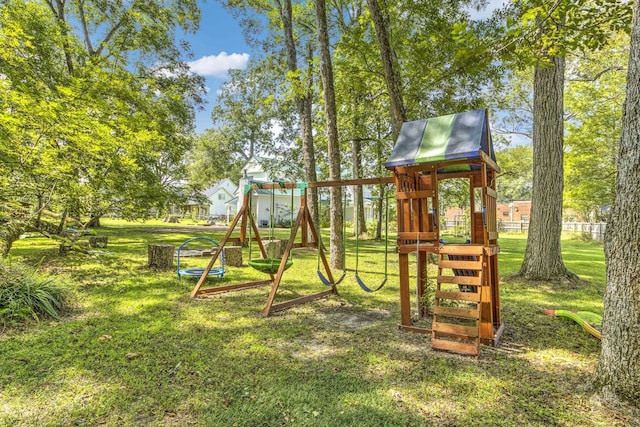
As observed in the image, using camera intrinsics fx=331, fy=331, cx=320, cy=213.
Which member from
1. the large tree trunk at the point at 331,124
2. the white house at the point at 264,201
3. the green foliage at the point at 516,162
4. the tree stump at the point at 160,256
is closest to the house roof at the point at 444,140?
the large tree trunk at the point at 331,124

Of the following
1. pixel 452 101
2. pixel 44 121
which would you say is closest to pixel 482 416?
pixel 44 121

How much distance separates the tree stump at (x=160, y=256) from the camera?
782 cm

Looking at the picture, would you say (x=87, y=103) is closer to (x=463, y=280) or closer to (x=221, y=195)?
(x=463, y=280)

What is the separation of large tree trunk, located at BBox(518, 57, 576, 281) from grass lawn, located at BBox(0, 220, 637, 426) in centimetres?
162

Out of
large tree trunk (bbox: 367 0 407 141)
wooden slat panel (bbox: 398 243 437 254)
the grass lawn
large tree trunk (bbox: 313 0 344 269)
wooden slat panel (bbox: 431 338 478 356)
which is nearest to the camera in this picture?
the grass lawn

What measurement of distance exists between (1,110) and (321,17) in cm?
652

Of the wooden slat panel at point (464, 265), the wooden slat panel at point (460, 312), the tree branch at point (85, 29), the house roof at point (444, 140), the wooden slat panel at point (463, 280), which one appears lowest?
the wooden slat panel at point (460, 312)

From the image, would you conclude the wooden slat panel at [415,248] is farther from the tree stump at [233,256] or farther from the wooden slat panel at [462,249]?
the tree stump at [233,256]

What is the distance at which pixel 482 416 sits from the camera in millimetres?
2279

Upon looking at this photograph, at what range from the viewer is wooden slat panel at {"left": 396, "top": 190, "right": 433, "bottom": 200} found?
3.86 metres

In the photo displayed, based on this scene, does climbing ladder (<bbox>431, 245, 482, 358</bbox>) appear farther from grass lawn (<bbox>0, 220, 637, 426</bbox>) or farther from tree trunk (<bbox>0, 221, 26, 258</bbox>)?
tree trunk (<bbox>0, 221, 26, 258</bbox>)

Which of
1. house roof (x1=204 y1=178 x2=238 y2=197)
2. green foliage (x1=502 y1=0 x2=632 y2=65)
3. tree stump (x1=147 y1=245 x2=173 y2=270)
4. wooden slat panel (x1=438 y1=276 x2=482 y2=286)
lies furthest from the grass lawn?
house roof (x1=204 y1=178 x2=238 y2=197)

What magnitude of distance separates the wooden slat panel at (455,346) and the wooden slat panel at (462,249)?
0.94 m

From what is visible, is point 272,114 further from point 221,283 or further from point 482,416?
point 482,416
